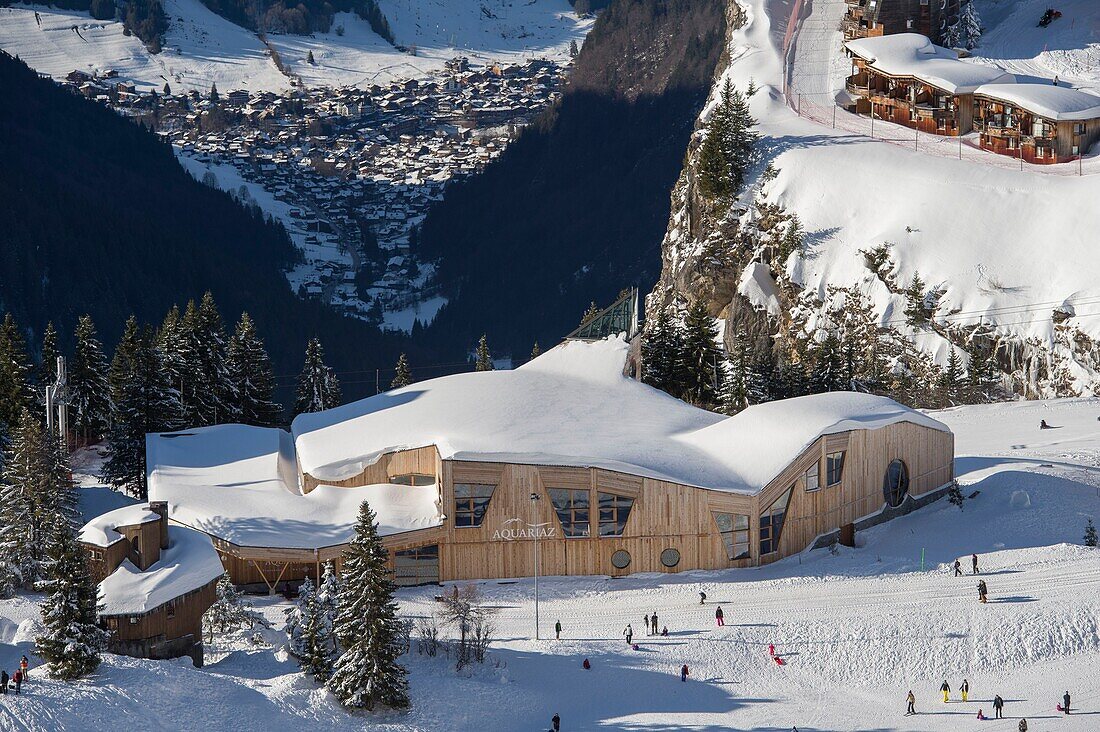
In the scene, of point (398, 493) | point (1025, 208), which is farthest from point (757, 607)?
point (1025, 208)

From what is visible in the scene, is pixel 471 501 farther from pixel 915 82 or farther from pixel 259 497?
pixel 915 82

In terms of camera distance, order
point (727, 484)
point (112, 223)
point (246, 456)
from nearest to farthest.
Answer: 1. point (727, 484)
2. point (246, 456)
3. point (112, 223)

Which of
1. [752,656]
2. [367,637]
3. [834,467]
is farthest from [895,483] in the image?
[367,637]

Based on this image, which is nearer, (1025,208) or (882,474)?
(882,474)

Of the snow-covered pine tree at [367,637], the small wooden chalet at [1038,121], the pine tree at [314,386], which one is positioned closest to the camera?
the snow-covered pine tree at [367,637]

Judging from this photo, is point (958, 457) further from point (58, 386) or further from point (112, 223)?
point (112, 223)

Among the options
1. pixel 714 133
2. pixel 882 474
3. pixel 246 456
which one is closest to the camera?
pixel 882 474

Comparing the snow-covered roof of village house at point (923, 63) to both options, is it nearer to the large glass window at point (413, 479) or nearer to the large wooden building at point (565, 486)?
the large wooden building at point (565, 486)

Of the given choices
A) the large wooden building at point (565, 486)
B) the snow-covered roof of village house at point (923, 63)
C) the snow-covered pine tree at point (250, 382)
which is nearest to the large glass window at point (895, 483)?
the large wooden building at point (565, 486)
